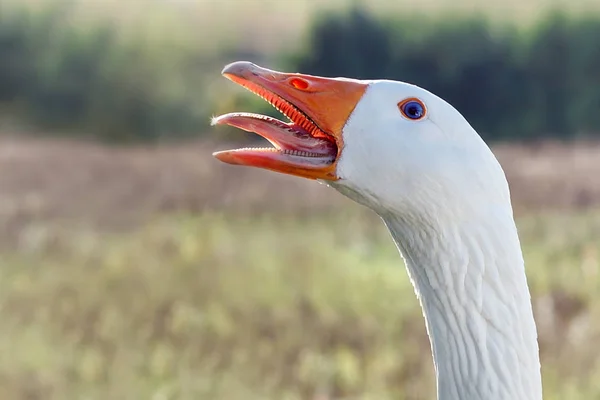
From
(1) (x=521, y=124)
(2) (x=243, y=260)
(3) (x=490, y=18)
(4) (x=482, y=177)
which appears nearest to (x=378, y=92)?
(4) (x=482, y=177)

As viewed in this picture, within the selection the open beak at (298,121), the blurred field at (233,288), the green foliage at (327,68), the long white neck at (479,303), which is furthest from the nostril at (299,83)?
the green foliage at (327,68)

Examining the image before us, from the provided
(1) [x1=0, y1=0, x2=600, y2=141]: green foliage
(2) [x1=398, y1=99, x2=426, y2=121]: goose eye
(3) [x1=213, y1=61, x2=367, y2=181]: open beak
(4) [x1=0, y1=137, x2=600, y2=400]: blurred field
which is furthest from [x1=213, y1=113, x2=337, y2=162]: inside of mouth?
(1) [x1=0, y1=0, x2=600, y2=141]: green foliage

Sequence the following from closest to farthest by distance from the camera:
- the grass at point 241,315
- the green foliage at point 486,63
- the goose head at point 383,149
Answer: the goose head at point 383,149, the grass at point 241,315, the green foliage at point 486,63

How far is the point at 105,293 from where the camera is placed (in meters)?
4.53

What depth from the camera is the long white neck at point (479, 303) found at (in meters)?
1.37

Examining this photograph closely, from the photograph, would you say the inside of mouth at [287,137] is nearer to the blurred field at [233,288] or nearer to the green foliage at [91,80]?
the blurred field at [233,288]

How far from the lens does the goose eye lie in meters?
1.38

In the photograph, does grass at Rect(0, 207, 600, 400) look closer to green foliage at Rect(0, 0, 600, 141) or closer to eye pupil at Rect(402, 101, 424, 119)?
eye pupil at Rect(402, 101, 424, 119)

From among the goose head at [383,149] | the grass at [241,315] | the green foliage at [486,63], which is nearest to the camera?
the goose head at [383,149]

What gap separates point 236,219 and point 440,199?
16.3 feet

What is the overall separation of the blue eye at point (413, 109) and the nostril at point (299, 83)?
176 mm

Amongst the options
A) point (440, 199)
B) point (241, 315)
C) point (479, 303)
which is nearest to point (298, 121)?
point (440, 199)

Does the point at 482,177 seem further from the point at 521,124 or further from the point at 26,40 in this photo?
the point at 26,40

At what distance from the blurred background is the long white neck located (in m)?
2.06
